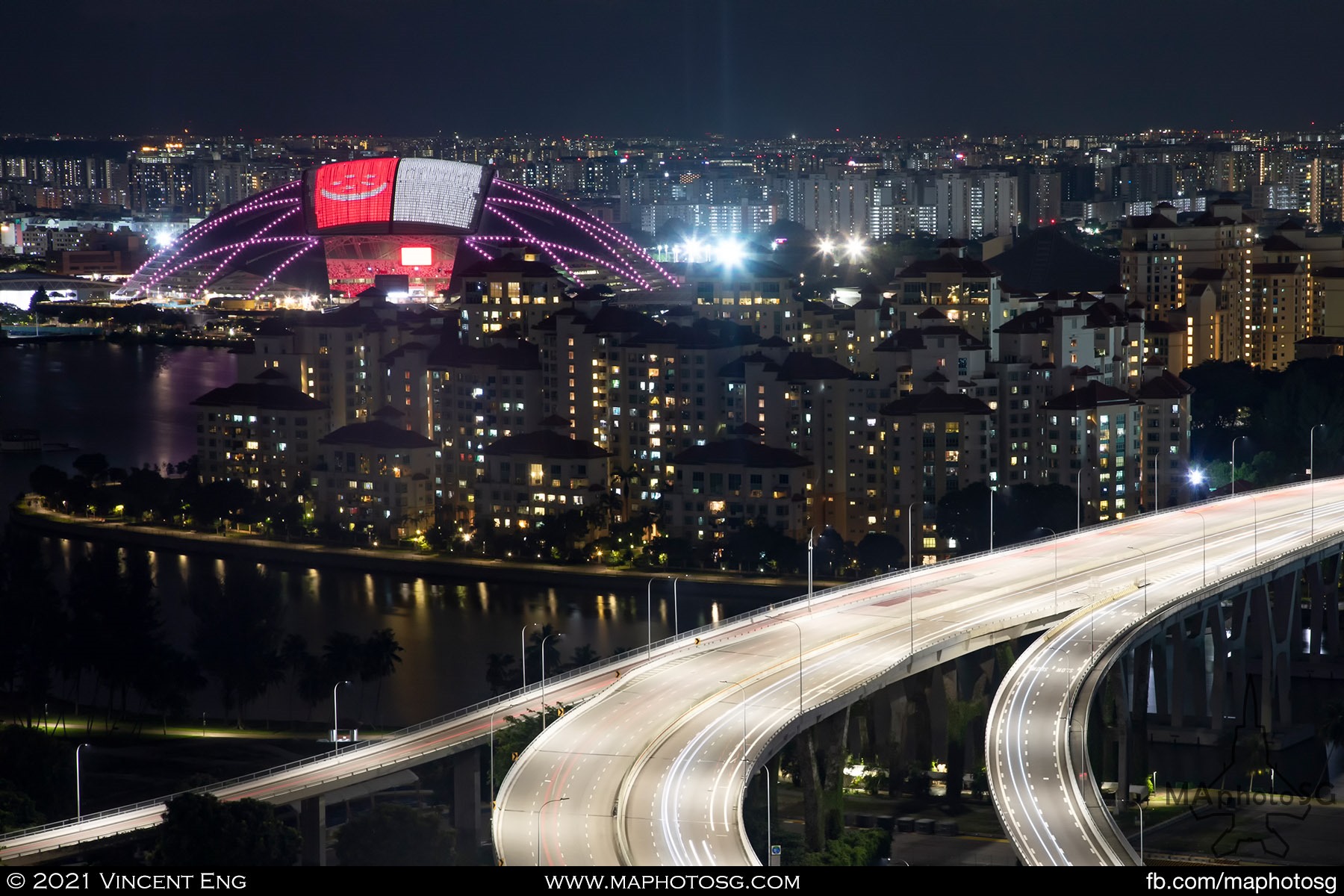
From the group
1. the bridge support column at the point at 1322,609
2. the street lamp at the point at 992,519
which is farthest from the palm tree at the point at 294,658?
the bridge support column at the point at 1322,609

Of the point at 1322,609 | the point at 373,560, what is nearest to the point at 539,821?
the point at 1322,609

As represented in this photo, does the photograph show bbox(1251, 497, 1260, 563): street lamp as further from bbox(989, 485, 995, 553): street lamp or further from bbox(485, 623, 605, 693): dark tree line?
bbox(485, 623, 605, 693): dark tree line

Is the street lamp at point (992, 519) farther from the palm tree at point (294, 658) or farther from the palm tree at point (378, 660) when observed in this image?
the palm tree at point (294, 658)

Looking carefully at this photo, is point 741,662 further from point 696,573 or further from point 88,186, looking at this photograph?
point 88,186

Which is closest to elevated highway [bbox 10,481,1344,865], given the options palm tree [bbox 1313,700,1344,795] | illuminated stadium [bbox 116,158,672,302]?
palm tree [bbox 1313,700,1344,795]

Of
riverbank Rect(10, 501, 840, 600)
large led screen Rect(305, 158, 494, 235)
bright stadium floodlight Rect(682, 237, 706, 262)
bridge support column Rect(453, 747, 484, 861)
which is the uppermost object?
large led screen Rect(305, 158, 494, 235)

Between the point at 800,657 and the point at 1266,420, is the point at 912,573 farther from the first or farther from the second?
the point at 1266,420

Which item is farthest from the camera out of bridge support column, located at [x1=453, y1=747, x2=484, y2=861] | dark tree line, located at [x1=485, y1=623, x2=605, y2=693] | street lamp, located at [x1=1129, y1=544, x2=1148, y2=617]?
dark tree line, located at [x1=485, y1=623, x2=605, y2=693]
